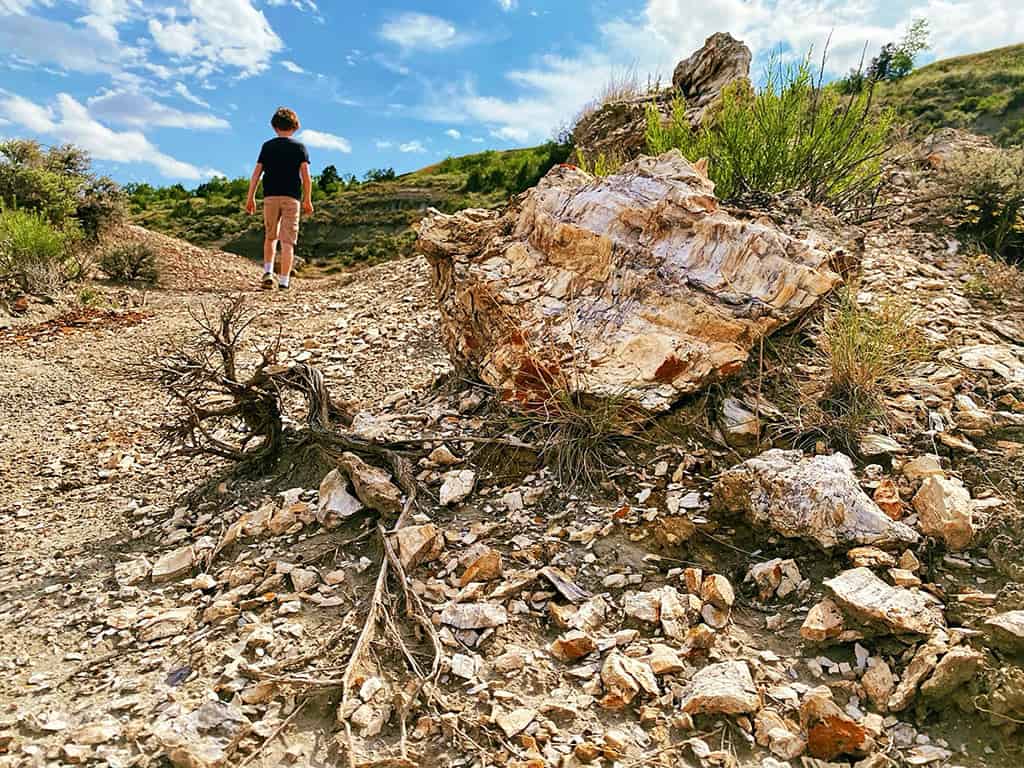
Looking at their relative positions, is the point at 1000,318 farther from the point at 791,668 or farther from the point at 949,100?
the point at 949,100

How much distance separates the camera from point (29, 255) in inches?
Answer: 348

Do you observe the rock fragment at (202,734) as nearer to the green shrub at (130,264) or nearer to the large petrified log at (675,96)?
the large petrified log at (675,96)

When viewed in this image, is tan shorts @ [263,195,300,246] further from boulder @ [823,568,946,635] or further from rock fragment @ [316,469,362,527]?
boulder @ [823,568,946,635]

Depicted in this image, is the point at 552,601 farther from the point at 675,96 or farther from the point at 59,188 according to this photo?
the point at 59,188

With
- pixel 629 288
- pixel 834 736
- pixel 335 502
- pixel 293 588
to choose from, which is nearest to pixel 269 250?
pixel 335 502

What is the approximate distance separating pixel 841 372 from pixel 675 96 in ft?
20.0

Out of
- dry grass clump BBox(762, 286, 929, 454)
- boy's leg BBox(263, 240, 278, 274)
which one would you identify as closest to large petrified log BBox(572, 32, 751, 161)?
boy's leg BBox(263, 240, 278, 274)

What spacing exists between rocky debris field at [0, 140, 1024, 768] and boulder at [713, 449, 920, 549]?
0.01 meters

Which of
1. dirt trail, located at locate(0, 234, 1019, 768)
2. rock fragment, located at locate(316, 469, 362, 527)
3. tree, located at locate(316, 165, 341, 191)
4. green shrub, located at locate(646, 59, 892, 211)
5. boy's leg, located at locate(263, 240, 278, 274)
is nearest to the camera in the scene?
dirt trail, located at locate(0, 234, 1019, 768)

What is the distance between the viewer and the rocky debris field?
1.97 meters

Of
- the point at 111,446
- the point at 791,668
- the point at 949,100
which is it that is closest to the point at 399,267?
the point at 111,446

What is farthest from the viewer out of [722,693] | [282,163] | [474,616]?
[282,163]

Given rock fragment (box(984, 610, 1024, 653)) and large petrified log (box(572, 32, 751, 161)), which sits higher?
large petrified log (box(572, 32, 751, 161))

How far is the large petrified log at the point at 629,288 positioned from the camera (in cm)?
329
